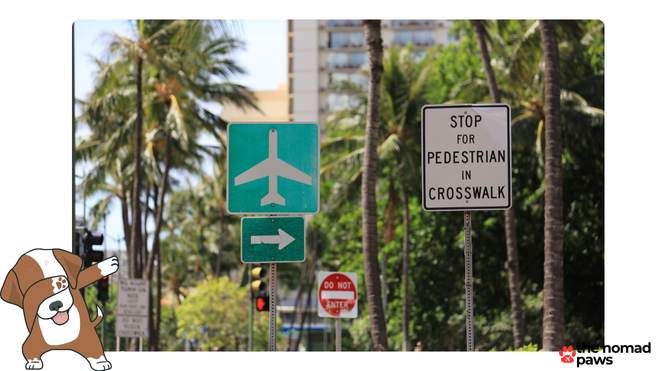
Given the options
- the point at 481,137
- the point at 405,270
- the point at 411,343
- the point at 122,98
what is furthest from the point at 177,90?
the point at 481,137

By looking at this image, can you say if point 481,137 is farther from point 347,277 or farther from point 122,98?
point 122,98

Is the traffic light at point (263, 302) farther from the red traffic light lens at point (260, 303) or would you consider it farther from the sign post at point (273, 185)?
the sign post at point (273, 185)

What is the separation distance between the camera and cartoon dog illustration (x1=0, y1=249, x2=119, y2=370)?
538cm

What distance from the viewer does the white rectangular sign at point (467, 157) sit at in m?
4.82

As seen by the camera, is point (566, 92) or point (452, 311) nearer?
point (566, 92)

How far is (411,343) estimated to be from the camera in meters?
23.2

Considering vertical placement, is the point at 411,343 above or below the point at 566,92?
below

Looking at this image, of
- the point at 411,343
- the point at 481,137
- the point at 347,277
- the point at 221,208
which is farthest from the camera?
the point at 221,208

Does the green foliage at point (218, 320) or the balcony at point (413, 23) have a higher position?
the balcony at point (413, 23)
